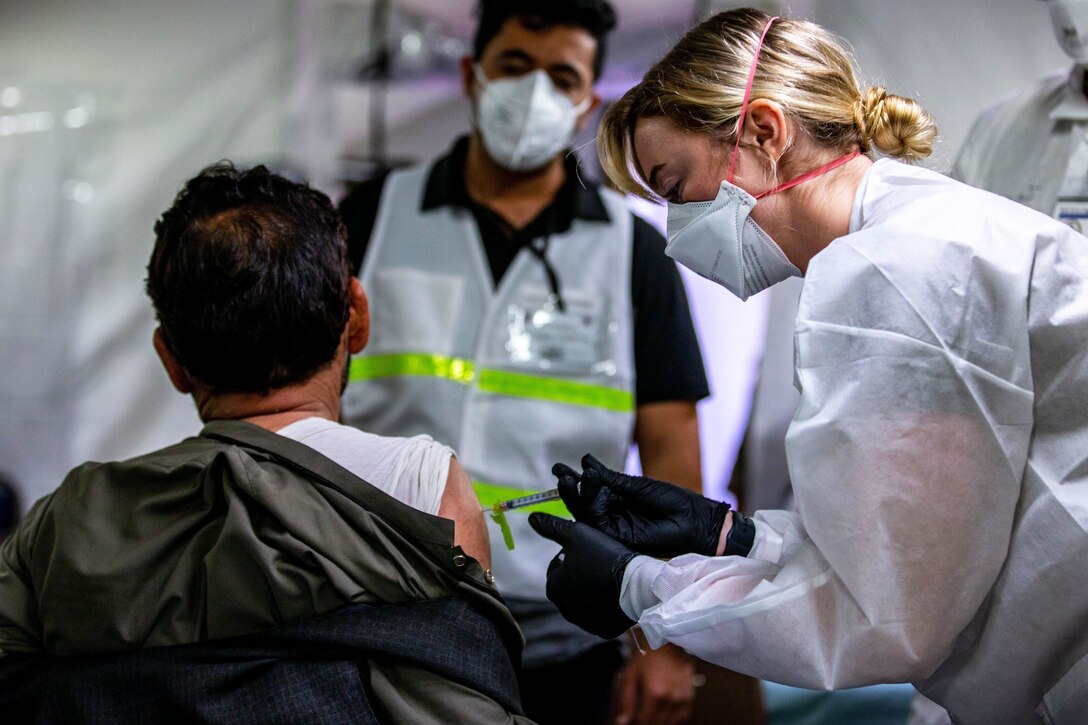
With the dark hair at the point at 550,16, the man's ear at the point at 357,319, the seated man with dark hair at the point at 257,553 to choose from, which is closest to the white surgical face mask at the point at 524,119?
the dark hair at the point at 550,16

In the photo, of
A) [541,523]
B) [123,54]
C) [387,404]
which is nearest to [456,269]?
[387,404]

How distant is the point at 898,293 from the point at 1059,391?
0.21 meters

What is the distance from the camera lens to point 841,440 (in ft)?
3.07

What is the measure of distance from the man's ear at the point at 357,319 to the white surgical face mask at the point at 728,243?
434 millimetres

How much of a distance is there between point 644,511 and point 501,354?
29.3 inches

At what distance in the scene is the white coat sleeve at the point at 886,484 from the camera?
924mm

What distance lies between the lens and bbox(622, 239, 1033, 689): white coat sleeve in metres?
0.92

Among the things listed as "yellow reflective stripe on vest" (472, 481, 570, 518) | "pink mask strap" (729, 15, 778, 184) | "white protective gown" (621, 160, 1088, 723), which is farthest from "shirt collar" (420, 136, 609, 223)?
"white protective gown" (621, 160, 1088, 723)

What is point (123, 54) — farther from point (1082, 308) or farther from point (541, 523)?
point (1082, 308)

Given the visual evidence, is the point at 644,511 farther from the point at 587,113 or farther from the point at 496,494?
the point at 587,113

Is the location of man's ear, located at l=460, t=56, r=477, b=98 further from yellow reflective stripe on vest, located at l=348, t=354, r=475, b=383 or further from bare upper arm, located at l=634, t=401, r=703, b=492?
bare upper arm, located at l=634, t=401, r=703, b=492

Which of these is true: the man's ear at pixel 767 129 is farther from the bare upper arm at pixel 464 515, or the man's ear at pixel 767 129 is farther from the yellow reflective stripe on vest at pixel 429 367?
the yellow reflective stripe on vest at pixel 429 367

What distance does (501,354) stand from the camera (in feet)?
6.28

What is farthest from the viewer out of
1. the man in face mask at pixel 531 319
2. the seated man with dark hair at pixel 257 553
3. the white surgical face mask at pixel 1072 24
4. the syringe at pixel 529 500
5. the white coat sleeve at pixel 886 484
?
the man in face mask at pixel 531 319
